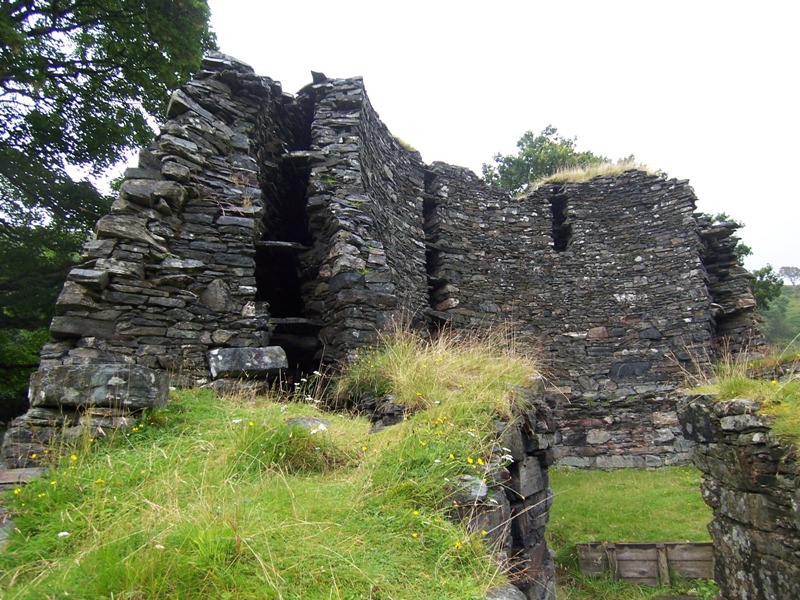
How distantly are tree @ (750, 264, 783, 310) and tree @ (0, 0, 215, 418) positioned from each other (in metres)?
21.3

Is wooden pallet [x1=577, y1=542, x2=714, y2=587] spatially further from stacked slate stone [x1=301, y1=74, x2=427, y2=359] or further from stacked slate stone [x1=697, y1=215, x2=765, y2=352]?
stacked slate stone [x1=697, y1=215, x2=765, y2=352]

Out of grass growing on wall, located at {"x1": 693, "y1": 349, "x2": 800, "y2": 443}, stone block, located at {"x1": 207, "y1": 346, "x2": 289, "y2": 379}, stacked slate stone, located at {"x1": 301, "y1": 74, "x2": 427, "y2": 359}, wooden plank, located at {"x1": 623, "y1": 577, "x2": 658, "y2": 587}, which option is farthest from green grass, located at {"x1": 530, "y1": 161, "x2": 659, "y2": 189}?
stone block, located at {"x1": 207, "y1": 346, "x2": 289, "y2": 379}

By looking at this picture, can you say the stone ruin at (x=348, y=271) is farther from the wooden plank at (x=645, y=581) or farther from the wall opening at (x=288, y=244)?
the wooden plank at (x=645, y=581)

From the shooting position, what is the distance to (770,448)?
4.79 meters

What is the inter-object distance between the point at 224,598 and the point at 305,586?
386mm

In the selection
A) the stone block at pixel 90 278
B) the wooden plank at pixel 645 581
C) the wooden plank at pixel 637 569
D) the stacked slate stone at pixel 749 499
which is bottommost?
the wooden plank at pixel 645 581

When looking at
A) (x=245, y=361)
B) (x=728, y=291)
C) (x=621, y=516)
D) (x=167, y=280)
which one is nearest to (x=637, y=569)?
(x=621, y=516)

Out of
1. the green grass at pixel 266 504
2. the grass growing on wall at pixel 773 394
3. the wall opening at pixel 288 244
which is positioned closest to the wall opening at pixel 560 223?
the grass growing on wall at pixel 773 394

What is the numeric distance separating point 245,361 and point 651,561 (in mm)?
6304

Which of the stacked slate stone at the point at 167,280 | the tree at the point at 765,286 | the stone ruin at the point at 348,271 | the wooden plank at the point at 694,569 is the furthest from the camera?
the tree at the point at 765,286

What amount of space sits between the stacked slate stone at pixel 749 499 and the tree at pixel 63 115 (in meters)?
12.5

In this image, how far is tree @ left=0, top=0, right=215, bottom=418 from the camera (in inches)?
408

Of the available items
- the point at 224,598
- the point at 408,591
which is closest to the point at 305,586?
the point at 224,598

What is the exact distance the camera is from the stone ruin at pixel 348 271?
218 inches
